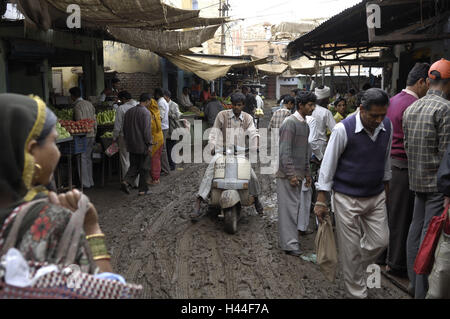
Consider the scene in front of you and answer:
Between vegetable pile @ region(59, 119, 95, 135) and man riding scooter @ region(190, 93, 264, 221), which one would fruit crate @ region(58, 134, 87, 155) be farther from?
man riding scooter @ region(190, 93, 264, 221)

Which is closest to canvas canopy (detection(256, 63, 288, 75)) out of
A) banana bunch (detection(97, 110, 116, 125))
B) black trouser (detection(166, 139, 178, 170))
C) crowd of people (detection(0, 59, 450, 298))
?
black trouser (detection(166, 139, 178, 170))

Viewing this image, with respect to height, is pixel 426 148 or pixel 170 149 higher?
pixel 426 148

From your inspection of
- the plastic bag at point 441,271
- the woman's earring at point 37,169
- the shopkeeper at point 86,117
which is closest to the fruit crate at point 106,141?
the shopkeeper at point 86,117

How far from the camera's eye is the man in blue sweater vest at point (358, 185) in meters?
4.00

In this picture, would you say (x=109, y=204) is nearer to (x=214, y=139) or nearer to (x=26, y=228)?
(x=214, y=139)

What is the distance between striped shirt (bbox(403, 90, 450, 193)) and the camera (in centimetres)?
400

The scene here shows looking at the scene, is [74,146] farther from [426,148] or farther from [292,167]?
[426,148]

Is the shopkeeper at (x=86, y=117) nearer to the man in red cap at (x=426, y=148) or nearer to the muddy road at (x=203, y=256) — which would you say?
the muddy road at (x=203, y=256)

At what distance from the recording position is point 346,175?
405 cm

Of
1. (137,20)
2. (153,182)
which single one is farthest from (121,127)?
(137,20)

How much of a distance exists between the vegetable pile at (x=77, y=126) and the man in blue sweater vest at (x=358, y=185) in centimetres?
507

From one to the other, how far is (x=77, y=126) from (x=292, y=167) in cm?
427

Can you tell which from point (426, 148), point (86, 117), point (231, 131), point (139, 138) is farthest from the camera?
point (86, 117)
